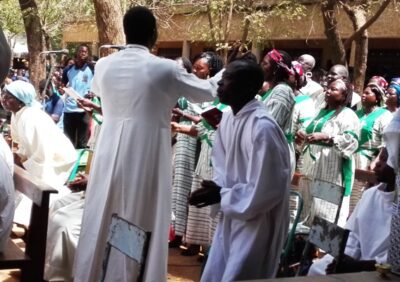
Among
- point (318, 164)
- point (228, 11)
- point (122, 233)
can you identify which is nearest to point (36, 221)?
point (122, 233)

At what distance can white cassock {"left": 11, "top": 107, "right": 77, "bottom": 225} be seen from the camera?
6.00 meters

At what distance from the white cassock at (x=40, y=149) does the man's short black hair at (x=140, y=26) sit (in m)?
2.03

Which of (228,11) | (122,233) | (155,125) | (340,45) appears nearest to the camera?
(122,233)

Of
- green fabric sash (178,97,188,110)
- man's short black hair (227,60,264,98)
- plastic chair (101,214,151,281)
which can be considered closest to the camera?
plastic chair (101,214,151,281)

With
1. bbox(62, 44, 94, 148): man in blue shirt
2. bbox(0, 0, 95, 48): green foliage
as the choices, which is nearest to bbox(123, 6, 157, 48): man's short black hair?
bbox(62, 44, 94, 148): man in blue shirt

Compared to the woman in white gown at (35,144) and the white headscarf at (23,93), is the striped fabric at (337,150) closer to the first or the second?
the woman in white gown at (35,144)

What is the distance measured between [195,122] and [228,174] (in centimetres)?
228

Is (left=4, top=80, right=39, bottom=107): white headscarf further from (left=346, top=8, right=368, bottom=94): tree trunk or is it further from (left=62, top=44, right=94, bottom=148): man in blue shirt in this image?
(left=346, top=8, right=368, bottom=94): tree trunk

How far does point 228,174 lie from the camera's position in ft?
11.5

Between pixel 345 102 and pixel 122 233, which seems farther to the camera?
pixel 345 102

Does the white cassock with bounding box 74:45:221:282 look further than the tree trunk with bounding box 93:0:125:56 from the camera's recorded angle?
No

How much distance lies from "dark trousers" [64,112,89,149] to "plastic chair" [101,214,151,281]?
7.80m

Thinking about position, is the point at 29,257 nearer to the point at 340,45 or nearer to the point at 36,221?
the point at 36,221

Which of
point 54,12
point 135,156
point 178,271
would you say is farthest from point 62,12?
point 135,156
